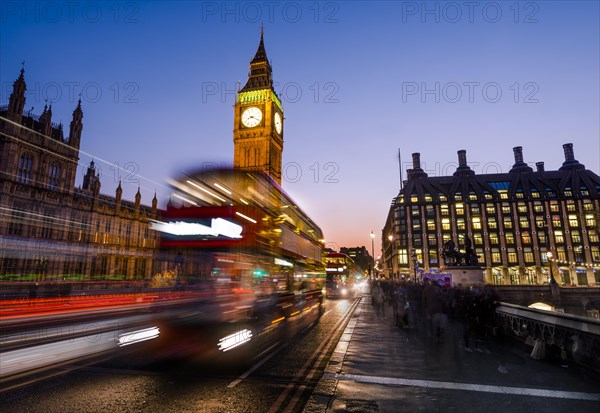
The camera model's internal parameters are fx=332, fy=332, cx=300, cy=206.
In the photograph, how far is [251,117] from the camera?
286ft

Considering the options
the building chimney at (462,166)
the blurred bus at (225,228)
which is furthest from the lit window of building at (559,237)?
the blurred bus at (225,228)

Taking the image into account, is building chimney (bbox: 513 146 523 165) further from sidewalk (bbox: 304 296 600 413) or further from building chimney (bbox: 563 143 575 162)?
sidewalk (bbox: 304 296 600 413)

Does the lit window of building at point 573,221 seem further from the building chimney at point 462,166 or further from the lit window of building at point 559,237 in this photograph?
the building chimney at point 462,166

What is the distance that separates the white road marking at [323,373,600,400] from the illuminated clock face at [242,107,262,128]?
3291 inches

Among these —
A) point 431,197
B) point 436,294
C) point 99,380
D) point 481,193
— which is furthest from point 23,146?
point 481,193

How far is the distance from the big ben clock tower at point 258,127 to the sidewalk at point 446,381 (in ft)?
237

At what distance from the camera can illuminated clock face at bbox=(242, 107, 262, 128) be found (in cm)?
8667

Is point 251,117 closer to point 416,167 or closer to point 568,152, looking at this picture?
point 416,167

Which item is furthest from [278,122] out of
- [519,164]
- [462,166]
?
Answer: [519,164]

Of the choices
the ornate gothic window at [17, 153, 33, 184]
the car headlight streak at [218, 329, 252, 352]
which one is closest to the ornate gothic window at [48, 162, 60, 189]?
the ornate gothic window at [17, 153, 33, 184]

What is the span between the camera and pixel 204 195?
46.1 ft

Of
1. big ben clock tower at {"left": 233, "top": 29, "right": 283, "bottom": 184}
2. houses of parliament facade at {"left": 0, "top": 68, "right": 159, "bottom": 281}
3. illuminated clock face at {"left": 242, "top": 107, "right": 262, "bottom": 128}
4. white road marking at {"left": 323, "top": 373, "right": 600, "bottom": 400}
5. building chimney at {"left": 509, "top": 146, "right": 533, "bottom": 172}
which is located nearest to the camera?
white road marking at {"left": 323, "top": 373, "right": 600, "bottom": 400}

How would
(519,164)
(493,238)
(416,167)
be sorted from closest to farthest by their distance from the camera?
(493,238) < (519,164) < (416,167)

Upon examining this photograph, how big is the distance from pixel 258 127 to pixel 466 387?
273 ft
